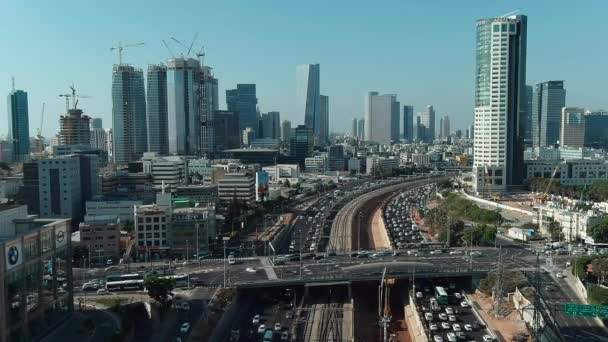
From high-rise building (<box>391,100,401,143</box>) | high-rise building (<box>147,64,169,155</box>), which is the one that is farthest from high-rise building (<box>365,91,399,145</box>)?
high-rise building (<box>147,64,169,155</box>)

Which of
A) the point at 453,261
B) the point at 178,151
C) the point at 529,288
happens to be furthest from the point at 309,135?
the point at 529,288

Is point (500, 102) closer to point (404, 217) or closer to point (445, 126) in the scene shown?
point (404, 217)

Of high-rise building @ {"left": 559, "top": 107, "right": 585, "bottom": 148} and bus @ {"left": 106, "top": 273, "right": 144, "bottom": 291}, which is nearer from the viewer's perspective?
bus @ {"left": 106, "top": 273, "right": 144, "bottom": 291}

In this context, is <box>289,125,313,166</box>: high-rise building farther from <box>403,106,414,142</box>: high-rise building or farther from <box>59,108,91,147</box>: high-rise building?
<box>403,106,414,142</box>: high-rise building

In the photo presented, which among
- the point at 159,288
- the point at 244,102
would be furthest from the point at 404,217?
the point at 244,102

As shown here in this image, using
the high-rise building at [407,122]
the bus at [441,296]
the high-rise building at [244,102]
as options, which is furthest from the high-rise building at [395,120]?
the bus at [441,296]

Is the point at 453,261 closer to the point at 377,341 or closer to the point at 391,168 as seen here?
the point at 377,341
